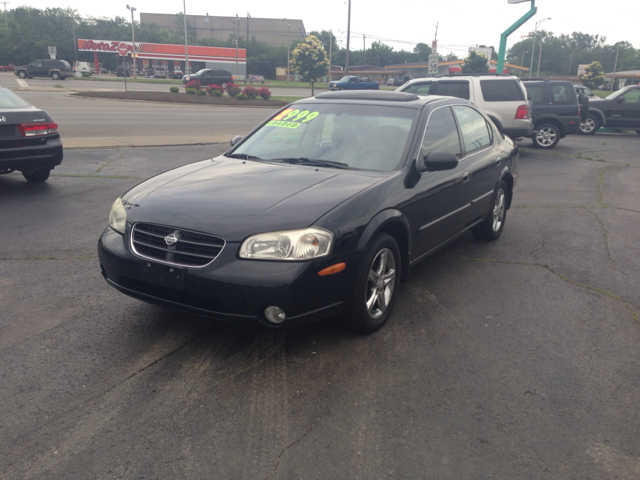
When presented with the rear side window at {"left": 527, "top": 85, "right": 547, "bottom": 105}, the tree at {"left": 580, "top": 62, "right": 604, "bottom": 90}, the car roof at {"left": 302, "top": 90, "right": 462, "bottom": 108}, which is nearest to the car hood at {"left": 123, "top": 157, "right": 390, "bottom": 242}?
the car roof at {"left": 302, "top": 90, "right": 462, "bottom": 108}

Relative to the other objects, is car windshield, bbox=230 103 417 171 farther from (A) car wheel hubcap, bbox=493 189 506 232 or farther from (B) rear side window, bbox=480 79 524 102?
(B) rear side window, bbox=480 79 524 102

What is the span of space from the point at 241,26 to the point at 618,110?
394ft

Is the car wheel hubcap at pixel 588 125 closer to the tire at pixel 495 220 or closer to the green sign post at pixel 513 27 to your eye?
the green sign post at pixel 513 27

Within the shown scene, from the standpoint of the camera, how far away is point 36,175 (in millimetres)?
9125

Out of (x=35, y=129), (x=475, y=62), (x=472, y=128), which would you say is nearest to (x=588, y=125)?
(x=472, y=128)

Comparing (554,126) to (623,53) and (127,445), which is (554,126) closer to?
(127,445)

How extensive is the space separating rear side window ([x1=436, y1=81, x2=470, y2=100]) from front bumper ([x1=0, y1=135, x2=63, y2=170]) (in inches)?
345

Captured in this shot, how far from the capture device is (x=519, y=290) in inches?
200

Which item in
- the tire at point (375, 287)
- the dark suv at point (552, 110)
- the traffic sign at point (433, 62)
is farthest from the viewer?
the traffic sign at point (433, 62)

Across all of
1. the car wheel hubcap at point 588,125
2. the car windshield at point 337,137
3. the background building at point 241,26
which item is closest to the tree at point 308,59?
the car wheel hubcap at point 588,125

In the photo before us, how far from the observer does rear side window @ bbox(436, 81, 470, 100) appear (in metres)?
13.7

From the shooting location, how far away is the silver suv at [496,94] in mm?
13742

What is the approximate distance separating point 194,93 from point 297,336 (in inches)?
1300

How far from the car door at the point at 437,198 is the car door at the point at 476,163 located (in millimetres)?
130
